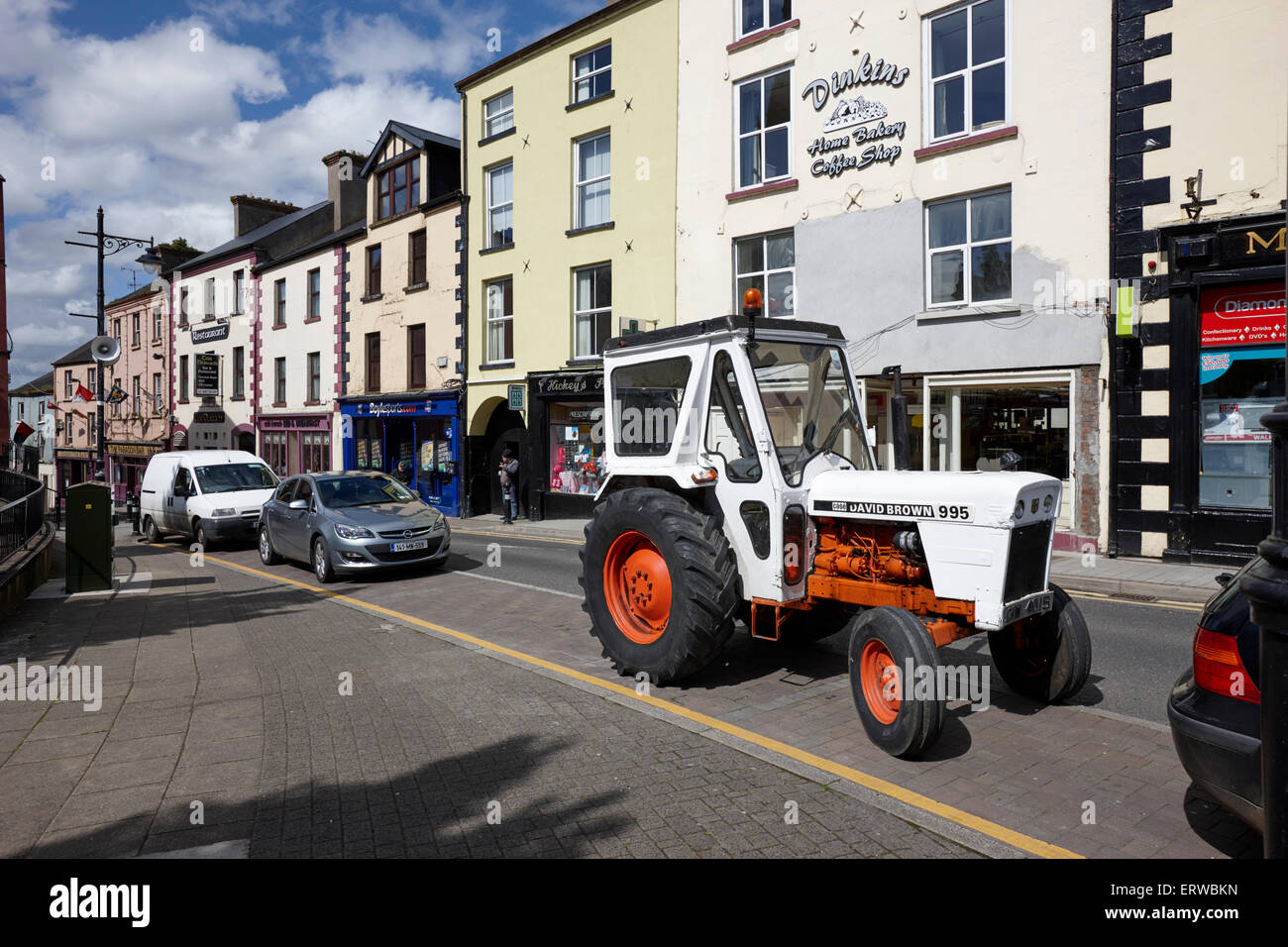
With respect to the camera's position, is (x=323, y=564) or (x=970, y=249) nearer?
(x=323, y=564)

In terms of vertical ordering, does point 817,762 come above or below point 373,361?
below

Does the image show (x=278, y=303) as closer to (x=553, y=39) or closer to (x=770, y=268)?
(x=553, y=39)

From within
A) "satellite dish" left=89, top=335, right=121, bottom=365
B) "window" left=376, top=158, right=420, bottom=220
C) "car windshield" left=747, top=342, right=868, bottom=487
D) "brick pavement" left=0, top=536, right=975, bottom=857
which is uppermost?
"window" left=376, top=158, right=420, bottom=220

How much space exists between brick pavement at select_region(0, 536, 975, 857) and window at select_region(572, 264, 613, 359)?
14532mm

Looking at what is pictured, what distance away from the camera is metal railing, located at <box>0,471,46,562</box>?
9459mm

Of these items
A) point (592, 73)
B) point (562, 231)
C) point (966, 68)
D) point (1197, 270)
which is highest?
point (592, 73)

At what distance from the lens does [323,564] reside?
37.8 ft

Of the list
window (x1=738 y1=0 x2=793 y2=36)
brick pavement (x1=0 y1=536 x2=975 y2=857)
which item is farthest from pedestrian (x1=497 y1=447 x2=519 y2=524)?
brick pavement (x1=0 y1=536 x2=975 y2=857)

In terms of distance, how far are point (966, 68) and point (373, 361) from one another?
2033cm

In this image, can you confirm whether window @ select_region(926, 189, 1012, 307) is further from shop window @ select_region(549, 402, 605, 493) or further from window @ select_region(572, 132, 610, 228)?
shop window @ select_region(549, 402, 605, 493)

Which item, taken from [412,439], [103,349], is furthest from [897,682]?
[412,439]

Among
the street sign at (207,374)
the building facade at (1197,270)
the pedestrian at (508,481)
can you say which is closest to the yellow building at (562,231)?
the pedestrian at (508,481)

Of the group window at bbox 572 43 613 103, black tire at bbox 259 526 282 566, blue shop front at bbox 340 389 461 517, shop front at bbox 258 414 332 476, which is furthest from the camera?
shop front at bbox 258 414 332 476
